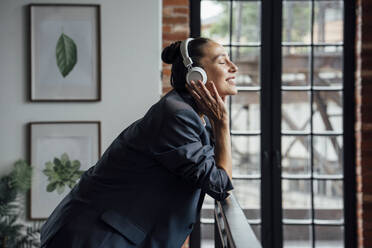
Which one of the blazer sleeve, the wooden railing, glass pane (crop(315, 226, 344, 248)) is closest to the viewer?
the wooden railing

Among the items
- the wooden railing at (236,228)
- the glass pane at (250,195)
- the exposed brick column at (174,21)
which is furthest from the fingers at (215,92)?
the glass pane at (250,195)

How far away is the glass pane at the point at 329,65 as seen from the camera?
374 centimetres

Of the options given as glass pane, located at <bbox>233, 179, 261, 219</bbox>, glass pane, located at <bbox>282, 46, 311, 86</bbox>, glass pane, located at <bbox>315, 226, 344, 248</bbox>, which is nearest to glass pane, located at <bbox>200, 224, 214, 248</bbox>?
glass pane, located at <bbox>233, 179, 261, 219</bbox>

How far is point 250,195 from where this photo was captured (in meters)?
3.75

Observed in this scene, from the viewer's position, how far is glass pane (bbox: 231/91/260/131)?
3729mm

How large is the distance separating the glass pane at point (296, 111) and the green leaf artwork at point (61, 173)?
1.75 m

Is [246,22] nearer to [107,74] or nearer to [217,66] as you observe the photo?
[107,74]

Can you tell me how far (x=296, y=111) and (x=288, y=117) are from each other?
8cm

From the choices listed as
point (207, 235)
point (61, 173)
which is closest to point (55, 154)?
point (61, 173)

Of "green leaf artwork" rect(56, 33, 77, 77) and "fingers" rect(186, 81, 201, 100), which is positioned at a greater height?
"green leaf artwork" rect(56, 33, 77, 77)

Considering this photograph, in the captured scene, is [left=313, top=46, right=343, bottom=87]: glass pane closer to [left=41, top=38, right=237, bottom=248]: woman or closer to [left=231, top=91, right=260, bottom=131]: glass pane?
[left=231, top=91, right=260, bottom=131]: glass pane

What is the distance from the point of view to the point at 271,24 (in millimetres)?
3641

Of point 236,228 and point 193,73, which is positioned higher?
point 193,73

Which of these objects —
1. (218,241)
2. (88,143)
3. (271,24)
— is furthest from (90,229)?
(271,24)
